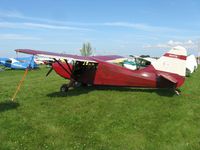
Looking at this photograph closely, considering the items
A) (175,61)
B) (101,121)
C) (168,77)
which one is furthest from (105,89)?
(101,121)

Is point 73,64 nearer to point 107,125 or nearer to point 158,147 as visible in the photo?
point 107,125

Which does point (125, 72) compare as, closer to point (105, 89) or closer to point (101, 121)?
point (105, 89)

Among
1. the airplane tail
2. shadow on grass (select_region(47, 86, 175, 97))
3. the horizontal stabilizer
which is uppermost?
the airplane tail

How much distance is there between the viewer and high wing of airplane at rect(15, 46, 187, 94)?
41.7ft

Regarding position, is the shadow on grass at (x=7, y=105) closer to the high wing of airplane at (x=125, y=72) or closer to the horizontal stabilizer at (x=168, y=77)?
the high wing of airplane at (x=125, y=72)

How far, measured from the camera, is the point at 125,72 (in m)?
13.7

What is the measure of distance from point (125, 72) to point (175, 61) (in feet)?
8.36

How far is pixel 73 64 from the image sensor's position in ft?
48.7

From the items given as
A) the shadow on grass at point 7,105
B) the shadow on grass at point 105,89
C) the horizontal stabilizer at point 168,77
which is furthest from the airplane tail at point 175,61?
the shadow on grass at point 7,105

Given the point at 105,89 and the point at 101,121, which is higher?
the point at 101,121

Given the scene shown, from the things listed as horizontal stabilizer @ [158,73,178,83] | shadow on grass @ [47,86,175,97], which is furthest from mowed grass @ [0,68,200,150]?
horizontal stabilizer @ [158,73,178,83]

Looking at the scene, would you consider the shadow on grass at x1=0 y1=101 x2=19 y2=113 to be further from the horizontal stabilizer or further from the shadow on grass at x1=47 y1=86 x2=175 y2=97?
the horizontal stabilizer

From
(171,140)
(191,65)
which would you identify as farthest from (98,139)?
(191,65)

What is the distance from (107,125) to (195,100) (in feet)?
18.2
